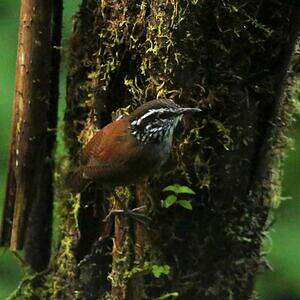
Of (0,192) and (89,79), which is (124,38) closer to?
(89,79)

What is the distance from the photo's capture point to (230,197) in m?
2.38

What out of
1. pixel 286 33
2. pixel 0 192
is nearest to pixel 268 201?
pixel 286 33

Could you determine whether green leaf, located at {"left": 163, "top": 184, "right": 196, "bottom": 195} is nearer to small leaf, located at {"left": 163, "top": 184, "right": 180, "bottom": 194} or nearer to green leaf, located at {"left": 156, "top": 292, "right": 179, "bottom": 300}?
small leaf, located at {"left": 163, "top": 184, "right": 180, "bottom": 194}

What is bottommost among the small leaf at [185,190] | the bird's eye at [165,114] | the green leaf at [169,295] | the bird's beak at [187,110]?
the green leaf at [169,295]

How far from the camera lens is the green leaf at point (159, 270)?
93.3 inches

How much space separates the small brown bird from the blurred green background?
1261 millimetres

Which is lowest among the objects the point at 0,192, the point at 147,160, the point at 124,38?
the point at 0,192

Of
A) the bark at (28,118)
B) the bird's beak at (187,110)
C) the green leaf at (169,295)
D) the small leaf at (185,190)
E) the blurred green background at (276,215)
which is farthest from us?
the blurred green background at (276,215)

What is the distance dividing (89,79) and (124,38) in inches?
8.1

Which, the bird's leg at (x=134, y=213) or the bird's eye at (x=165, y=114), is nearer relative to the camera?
the bird's eye at (x=165, y=114)

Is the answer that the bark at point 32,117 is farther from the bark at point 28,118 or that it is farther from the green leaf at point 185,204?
the green leaf at point 185,204

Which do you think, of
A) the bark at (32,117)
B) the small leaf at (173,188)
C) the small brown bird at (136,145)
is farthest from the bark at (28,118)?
the small leaf at (173,188)

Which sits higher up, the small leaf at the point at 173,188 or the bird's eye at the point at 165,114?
the bird's eye at the point at 165,114

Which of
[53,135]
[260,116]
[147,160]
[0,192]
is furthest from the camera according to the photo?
[0,192]
